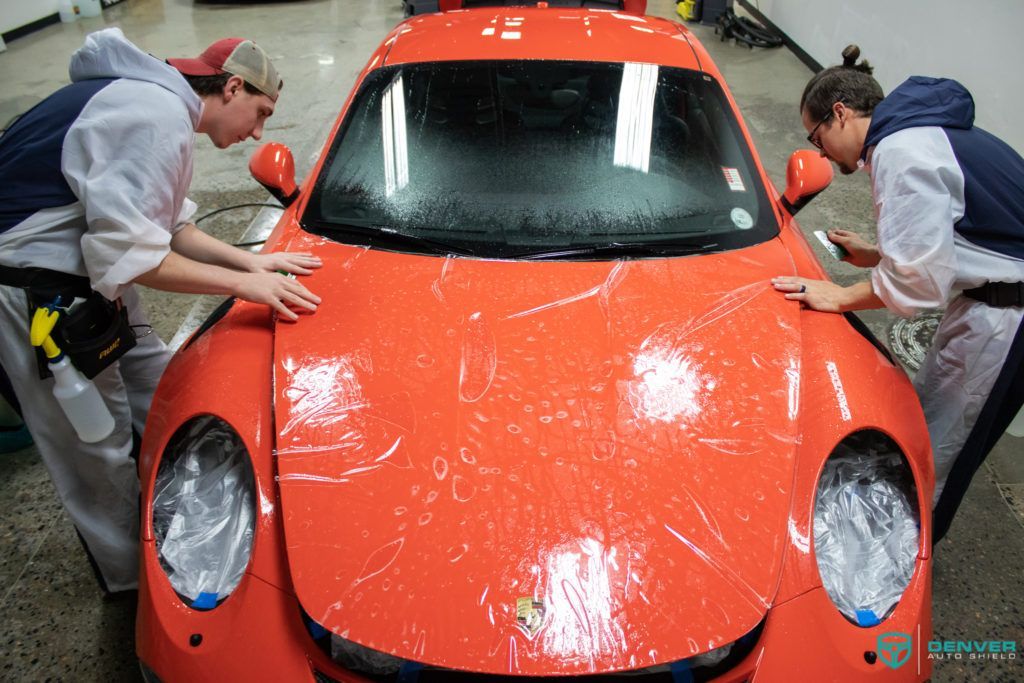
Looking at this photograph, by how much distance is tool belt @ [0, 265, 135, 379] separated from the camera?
1681mm

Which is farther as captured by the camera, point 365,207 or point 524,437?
point 365,207

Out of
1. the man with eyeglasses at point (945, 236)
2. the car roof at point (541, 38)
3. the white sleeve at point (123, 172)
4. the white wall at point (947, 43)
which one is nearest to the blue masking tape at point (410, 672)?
the white sleeve at point (123, 172)

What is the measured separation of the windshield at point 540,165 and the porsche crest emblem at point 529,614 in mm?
1010

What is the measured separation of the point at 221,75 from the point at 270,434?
3.03 feet

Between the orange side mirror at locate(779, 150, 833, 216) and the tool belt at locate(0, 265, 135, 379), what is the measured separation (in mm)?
1954

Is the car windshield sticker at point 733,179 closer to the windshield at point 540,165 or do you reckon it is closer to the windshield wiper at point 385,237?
the windshield at point 540,165

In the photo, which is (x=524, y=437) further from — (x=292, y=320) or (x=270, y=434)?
(x=292, y=320)

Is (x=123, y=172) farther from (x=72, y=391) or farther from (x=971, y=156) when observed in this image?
(x=971, y=156)

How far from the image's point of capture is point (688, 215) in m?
2.04

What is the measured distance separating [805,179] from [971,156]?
50 cm

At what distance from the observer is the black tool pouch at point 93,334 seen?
5.63 ft

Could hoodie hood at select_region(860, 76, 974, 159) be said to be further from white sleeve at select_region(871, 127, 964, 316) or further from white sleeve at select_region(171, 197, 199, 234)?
white sleeve at select_region(171, 197, 199, 234)

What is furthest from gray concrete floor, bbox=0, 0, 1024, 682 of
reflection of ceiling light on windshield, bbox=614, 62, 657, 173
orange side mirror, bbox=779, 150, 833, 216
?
reflection of ceiling light on windshield, bbox=614, 62, 657, 173

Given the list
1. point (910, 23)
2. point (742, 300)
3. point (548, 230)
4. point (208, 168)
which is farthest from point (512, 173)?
point (910, 23)
